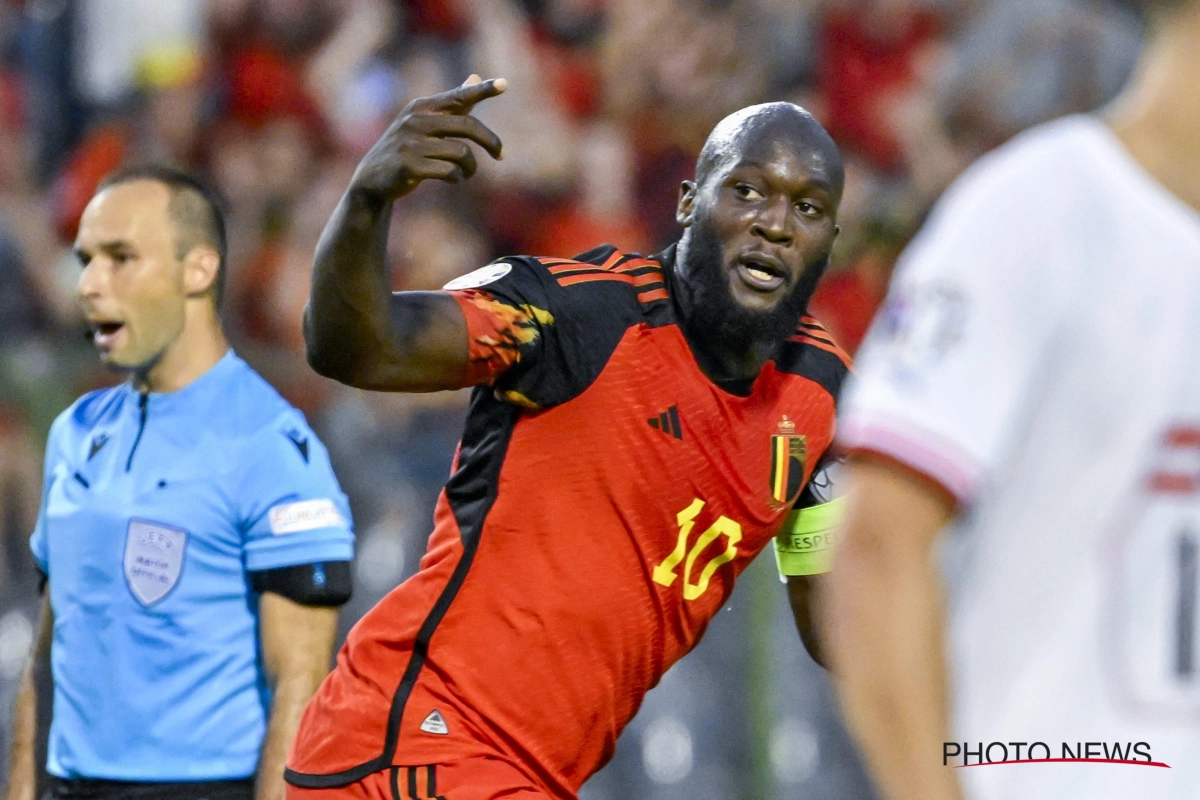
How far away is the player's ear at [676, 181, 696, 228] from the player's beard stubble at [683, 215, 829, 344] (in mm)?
99

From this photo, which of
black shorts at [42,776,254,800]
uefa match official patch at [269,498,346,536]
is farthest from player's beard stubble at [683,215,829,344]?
black shorts at [42,776,254,800]

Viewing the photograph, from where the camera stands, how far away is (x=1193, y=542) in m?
1.57

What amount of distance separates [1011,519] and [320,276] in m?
1.56

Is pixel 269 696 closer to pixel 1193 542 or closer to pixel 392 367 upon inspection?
pixel 392 367

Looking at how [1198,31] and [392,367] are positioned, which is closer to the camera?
A: [1198,31]

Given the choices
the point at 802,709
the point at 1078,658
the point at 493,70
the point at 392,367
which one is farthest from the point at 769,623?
the point at 1078,658

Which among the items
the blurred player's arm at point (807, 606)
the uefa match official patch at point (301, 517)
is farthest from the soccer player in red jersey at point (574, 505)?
the uefa match official patch at point (301, 517)

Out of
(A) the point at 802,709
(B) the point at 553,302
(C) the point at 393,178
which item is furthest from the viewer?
(A) the point at 802,709

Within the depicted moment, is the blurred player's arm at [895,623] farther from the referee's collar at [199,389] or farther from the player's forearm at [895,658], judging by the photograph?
the referee's collar at [199,389]

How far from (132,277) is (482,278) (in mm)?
1552

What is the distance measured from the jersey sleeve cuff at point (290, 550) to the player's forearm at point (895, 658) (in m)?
2.61

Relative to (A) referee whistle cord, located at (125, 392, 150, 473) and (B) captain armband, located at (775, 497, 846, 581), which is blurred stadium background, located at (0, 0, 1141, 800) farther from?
(B) captain armband, located at (775, 497, 846, 581)

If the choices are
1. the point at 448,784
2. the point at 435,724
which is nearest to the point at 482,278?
the point at 435,724

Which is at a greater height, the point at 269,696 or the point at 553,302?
the point at 553,302
